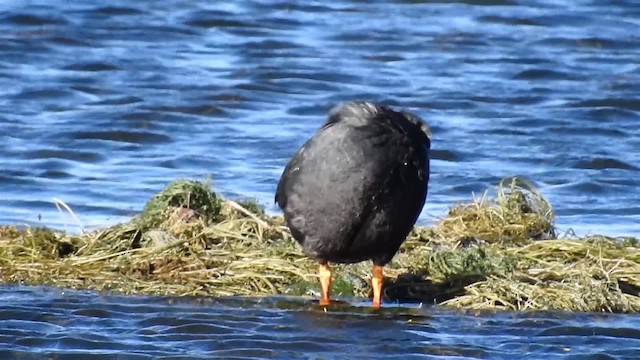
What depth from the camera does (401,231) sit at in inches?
363

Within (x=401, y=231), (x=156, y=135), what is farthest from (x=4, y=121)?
(x=401, y=231)

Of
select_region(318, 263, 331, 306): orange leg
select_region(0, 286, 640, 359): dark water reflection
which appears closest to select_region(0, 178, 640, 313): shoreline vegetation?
select_region(0, 286, 640, 359): dark water reflection

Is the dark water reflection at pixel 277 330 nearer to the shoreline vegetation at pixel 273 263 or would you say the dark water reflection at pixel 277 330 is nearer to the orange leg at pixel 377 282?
the orange leg at pixel 377 282

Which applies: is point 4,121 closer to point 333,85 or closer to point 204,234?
point 333,85

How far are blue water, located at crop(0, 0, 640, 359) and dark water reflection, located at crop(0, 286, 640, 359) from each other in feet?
0.06

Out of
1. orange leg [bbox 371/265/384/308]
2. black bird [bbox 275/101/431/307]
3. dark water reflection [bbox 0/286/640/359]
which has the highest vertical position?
black bird [bbox 275/101/431/307]

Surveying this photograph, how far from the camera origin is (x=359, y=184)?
898cm

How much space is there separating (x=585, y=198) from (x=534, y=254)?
378 centimetres

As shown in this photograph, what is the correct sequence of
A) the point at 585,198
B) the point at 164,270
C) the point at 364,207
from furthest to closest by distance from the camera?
the point at 585,198, the point at 164,270, the point at 364,207

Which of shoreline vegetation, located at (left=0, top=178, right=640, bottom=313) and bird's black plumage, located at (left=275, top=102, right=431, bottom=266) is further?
shoreline vegetation, located at (left=0, top=178, right=640, bottom=313)

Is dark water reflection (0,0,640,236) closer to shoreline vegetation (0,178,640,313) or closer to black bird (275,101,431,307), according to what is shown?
shoreline vegetation (0,178,640,313)

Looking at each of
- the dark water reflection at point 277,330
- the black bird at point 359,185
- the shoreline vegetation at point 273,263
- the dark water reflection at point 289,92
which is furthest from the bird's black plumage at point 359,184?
the dark water reflection at point 289,92

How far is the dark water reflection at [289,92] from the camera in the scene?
14.5 m

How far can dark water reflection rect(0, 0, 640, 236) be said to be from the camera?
47.5 feet
